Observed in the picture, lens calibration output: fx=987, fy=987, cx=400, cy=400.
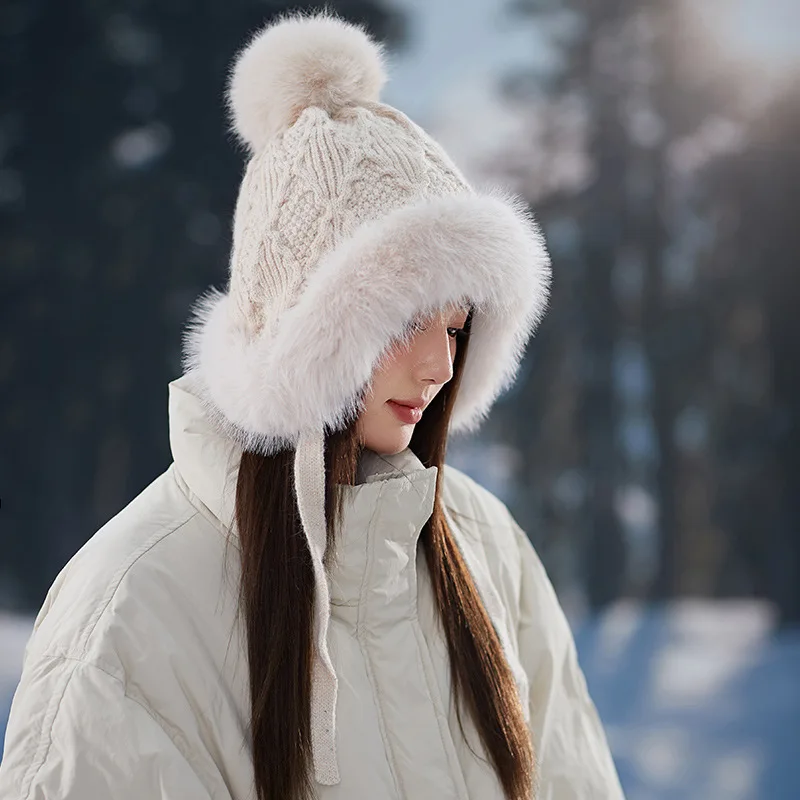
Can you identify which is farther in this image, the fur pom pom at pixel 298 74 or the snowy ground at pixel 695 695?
the snowy ground at pixel 695 695

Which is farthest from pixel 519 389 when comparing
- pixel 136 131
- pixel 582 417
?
pixel 136 131

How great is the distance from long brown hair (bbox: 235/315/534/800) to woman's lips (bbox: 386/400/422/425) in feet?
0.15

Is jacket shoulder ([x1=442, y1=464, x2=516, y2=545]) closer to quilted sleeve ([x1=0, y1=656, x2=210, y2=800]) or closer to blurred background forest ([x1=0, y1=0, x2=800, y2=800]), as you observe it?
quilted sleeve ([x1=0, y1=656, x2=210, y2=800])

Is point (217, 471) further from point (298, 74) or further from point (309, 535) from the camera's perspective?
point (298, 74)

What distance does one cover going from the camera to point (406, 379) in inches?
36.2

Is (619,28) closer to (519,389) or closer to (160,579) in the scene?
(519,389)

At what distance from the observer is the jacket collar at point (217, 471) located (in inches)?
35.1

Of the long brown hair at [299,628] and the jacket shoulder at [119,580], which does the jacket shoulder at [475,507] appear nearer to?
the long brown hair at [299,628]

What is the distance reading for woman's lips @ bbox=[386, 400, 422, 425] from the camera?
932mm

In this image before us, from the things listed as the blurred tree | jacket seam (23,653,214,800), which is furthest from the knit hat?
the blurred tree

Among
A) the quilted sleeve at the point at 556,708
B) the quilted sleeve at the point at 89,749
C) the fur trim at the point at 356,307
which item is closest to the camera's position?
the quilted sleeve at the point at 89,749

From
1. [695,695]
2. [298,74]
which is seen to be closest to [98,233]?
[298,74]

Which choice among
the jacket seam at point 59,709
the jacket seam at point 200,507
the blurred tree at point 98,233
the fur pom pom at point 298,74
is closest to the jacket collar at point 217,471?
the jacket seam at point 200,507

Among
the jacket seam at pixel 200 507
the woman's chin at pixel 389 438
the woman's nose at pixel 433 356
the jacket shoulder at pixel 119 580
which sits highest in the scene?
the woman's nose at pixel 433 356
